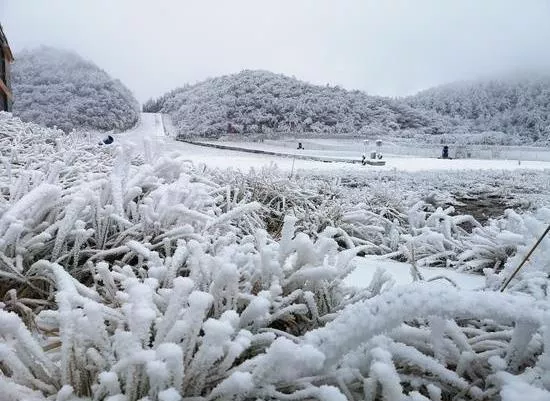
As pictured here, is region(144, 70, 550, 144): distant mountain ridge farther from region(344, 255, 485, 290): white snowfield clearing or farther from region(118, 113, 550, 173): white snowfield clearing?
region(344, 255, 485, 290): white snowfield clearing

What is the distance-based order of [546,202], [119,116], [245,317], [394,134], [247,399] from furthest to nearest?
1. [119,116]
2. [394,134]
3. [546,202]
4. [245,317]
5. [247,399]

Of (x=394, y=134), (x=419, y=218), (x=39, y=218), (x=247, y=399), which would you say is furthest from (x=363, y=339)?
(x=394, y=134)

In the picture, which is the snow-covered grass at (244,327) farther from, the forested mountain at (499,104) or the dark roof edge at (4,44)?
the forested mountain at (499,104)

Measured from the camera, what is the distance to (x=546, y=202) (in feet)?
20.6

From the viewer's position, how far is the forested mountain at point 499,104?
4041 centimetres

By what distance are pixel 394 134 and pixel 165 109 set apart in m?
29.2

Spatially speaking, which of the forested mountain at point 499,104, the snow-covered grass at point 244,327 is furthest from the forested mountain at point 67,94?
the snow-covered grass at point 244,327

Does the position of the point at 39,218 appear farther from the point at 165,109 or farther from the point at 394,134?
the point at 165,109

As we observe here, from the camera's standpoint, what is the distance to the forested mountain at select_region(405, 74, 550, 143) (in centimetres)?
4041

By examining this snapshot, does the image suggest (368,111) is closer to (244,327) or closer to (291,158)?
(291,158)

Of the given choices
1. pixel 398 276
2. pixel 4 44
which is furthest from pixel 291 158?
pixel 398 276

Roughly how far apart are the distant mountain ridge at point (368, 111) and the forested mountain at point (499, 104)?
76mm

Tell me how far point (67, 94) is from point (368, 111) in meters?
27.0

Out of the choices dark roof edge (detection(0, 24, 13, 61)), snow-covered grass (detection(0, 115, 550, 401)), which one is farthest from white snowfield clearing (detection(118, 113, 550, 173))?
dark roof edge (detection(0, 24, 13, 61))
